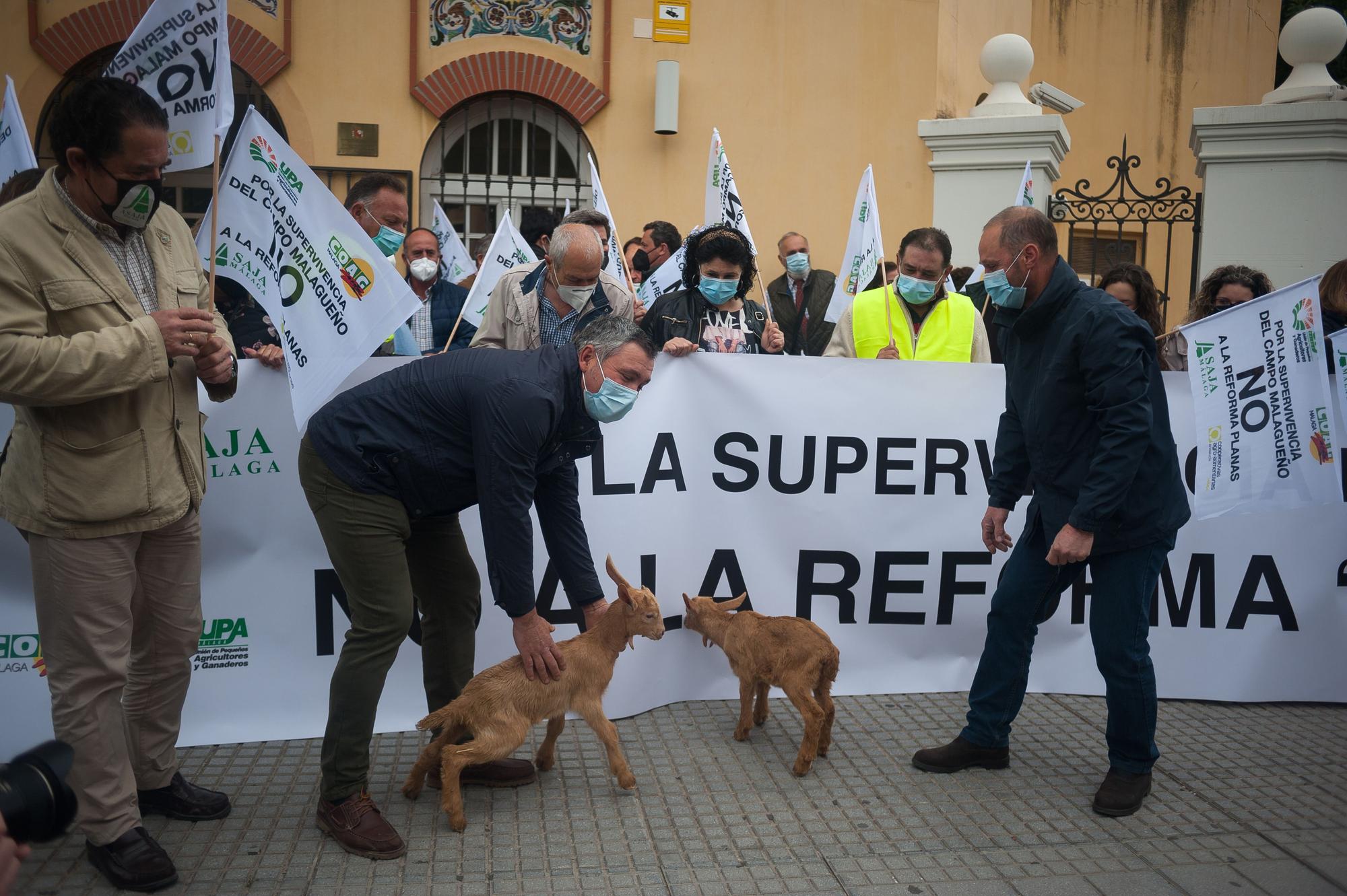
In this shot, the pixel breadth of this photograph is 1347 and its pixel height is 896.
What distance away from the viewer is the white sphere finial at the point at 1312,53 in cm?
911

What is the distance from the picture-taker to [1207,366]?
4883 millimetres

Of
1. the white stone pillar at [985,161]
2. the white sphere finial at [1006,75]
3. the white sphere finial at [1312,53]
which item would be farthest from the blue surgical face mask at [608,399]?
the white sphere finial at [1312,53]

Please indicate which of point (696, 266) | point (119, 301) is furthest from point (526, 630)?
point (696, 266)

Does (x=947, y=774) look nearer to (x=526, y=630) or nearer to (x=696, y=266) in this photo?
(x=526, y=630)

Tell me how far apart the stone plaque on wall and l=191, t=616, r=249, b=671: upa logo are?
8.17 m

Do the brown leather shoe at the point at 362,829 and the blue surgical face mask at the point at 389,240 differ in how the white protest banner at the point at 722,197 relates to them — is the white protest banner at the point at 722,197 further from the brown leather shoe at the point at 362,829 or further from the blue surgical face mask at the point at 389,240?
the brown leather shoe at the point at 362,829

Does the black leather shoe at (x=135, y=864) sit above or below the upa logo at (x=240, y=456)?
below

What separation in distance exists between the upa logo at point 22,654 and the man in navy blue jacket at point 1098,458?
11.3ft

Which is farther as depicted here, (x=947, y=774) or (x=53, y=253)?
(x=947, y=774)

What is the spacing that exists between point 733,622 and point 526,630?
121 cm

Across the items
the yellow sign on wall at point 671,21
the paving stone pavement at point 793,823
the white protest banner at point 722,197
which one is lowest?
the paving stone pavement at point 793,823

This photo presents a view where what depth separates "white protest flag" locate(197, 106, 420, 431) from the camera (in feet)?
13.9

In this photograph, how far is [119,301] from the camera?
340 cm

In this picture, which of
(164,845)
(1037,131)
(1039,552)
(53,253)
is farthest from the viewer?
(1037,131)
